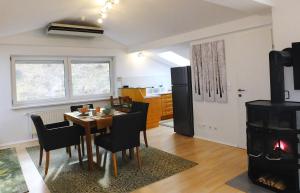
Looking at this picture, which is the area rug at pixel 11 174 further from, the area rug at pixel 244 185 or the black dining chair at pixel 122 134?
the area rug at pixel 244 185

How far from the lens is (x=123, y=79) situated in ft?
21.1

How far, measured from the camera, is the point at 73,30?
200 inches

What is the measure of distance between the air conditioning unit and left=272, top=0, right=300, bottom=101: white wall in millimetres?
3808

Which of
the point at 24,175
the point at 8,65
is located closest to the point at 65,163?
the point at 24,175

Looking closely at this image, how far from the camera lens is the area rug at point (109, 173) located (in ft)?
9.27

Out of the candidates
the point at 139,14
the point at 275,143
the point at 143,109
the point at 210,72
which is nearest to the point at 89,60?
the point at 139,14

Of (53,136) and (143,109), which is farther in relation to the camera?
(143,109)

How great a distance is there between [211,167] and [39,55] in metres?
4.30

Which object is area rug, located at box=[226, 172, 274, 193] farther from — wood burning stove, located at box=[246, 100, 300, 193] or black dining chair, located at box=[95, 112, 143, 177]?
black dining chair, located at box=[95, 112, 143, 177]

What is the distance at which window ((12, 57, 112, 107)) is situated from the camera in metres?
5.15

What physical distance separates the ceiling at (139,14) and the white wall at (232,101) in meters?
0.37

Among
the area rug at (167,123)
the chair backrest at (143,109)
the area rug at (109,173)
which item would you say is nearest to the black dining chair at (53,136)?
the area rug at (109,173)

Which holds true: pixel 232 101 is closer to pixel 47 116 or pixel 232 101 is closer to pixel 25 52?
pixel 47 116

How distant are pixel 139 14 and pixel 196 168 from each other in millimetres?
3011
